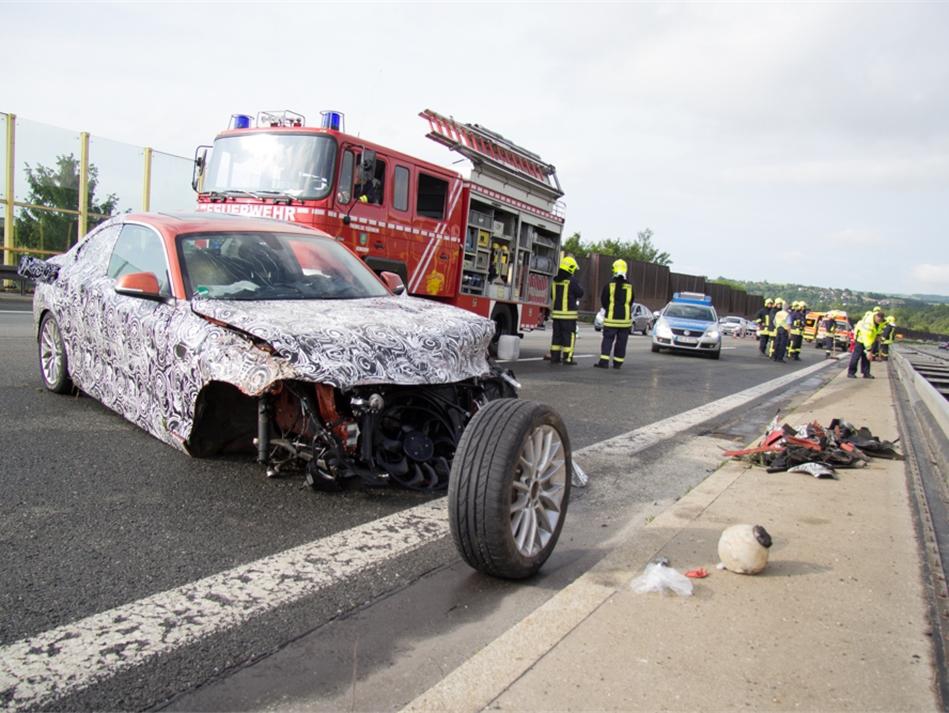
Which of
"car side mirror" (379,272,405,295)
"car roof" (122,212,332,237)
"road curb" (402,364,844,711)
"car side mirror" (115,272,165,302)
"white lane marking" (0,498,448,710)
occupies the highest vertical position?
"car roof" (122,212,332,237)

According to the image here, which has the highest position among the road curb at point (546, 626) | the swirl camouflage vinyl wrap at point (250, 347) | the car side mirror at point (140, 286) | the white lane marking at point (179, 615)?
the car side mirror at point (140, 286)

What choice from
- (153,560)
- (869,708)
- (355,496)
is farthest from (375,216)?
(869,708)

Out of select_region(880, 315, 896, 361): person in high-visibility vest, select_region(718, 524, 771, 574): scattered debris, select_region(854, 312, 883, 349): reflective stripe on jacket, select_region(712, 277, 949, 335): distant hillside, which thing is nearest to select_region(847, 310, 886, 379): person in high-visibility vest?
select_region(854, 312, 883, 349): reflective stripe on jacket

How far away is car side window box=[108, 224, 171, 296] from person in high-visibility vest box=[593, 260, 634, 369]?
29.8ft

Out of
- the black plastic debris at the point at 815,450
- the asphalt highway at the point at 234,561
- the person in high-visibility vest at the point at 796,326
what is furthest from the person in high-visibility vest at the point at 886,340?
the asphalt highway at the point at 234,561

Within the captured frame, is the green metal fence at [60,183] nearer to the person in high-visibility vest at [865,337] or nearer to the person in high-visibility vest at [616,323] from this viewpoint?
the person in high-visibility vest at [616,323]

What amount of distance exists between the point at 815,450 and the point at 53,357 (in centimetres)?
601

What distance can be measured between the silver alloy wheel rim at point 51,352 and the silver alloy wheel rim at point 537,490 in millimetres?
4371

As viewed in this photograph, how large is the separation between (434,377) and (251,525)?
115cm

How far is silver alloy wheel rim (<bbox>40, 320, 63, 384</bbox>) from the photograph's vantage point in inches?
236

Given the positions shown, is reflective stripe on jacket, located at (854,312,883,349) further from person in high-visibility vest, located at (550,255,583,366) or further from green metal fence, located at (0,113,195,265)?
green metal fence, located at (0,113,195,265)

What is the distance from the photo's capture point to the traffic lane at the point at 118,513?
289 cm

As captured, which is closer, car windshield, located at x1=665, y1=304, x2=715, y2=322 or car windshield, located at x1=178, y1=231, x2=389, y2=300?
car windshield, located at x1=178, y1=231, x2=389, y2=300

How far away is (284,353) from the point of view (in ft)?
11.8
